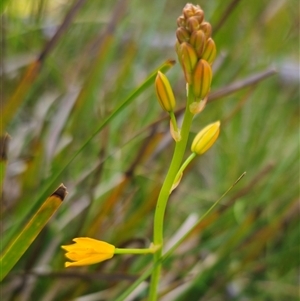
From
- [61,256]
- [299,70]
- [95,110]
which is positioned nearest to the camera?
[61,256]

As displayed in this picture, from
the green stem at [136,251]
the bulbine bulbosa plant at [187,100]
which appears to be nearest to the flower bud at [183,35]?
the bulbine bulbosa plant at [187,100]

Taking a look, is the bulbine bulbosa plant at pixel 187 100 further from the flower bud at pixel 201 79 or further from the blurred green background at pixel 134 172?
the blurred green background at pixel 134 172

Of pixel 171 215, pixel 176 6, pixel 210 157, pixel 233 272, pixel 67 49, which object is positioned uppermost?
pixel 176 6

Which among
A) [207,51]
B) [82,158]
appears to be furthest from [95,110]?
[207,51]

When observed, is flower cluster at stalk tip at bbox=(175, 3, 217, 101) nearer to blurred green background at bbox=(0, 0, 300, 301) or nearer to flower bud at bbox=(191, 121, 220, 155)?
flower bud at bbox=(191, 121, 220, 155)

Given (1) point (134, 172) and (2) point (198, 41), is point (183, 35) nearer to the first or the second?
(2) point (198, 41)

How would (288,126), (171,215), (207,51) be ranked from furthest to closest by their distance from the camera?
(288,126), (171,215), (207,51)

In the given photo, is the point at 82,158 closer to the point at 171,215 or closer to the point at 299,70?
the point at 171,215
